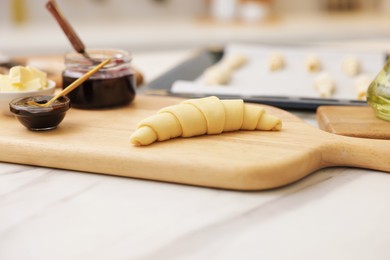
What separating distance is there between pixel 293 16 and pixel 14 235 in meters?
3.11

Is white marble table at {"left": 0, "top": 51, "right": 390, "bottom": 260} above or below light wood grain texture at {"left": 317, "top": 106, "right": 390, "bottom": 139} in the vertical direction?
below

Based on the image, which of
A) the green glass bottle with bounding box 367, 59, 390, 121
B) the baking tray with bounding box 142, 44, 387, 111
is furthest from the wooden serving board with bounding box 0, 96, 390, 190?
the baking tray with bounding box 142, 44, 387, 111

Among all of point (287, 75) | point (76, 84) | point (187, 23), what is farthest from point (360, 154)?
point (187, 23)

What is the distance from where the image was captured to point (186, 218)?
2.14 ft

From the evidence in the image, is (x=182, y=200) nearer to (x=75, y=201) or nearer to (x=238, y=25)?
(x=75, y=201)

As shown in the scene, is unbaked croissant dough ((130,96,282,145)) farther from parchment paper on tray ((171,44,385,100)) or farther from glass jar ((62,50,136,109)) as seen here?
parchment paper on tray ((171,44,385,100))

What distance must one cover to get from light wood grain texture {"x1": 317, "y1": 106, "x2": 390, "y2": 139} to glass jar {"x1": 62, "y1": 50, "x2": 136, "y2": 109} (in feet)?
1.35

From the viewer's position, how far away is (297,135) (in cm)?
87

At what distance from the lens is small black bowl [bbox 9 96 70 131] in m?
0.87

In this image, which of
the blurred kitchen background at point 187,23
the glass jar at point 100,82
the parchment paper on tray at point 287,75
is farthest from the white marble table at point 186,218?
the blurred kitchen background at point 187,23

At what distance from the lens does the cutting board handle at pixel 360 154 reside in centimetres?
81

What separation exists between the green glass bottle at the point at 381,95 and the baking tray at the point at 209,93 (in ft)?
0.59

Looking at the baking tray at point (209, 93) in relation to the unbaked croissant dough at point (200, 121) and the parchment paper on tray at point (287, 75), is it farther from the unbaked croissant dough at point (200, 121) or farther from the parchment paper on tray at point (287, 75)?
the unbaked croissant dough at point (200, 121)

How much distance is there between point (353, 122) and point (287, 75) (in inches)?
26.2
